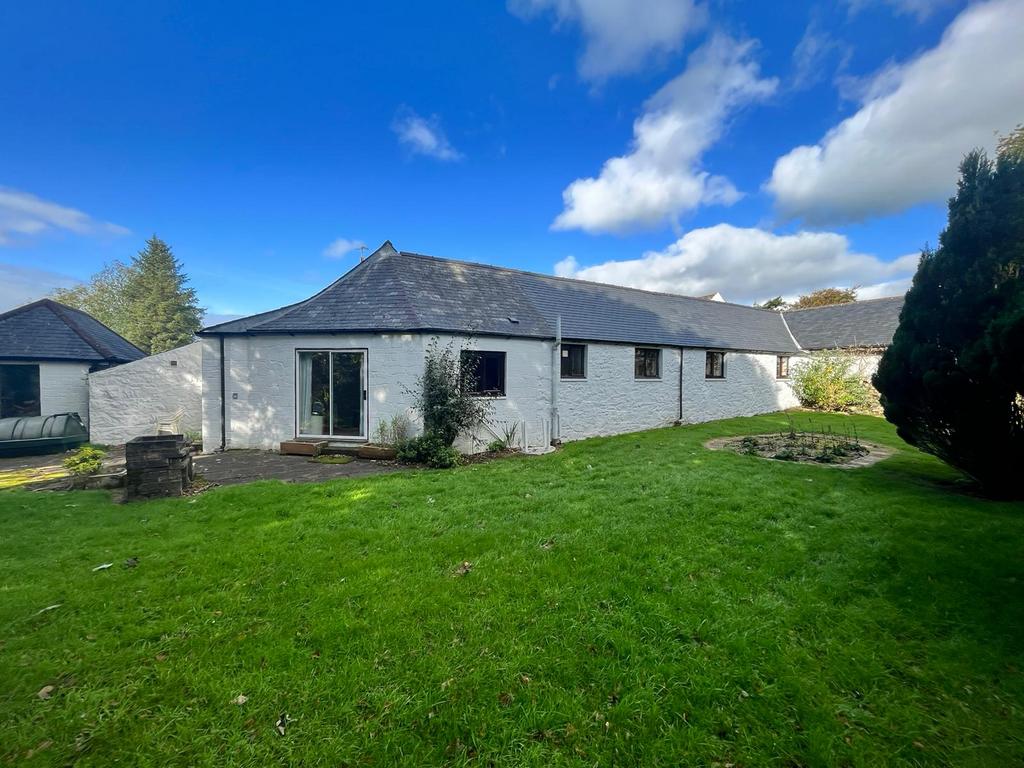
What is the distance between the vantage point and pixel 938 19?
29.0ft

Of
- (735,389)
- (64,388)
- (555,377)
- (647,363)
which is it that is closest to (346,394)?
(555,377)

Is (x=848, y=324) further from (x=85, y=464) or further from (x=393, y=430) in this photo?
(x=85, y=464)

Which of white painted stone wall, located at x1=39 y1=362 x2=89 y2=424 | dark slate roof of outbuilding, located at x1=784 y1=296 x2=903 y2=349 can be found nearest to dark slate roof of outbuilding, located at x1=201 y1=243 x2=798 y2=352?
dark slate roof of outbuilding, located at x1=784 y1=296 x2=903 y2=349

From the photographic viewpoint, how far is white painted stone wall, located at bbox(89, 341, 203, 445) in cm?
1314

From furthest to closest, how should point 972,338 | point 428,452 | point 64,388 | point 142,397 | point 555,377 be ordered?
point 64,388 → point 142,397 → point 555,377 → point 428,452 → point 972,338

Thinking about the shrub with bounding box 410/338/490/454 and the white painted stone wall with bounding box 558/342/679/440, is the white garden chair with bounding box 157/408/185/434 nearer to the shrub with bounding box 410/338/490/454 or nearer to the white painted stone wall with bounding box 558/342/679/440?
the shrub with bounding box 410/338/490/454

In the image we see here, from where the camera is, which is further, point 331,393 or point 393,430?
point 331,393

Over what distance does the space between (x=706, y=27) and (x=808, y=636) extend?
1347cm

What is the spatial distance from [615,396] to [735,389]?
25.6ft

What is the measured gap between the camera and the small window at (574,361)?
13699mm

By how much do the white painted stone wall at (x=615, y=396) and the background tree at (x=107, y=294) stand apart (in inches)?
1890

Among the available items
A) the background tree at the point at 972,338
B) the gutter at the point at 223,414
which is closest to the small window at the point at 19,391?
the gutter at the point at 223,414

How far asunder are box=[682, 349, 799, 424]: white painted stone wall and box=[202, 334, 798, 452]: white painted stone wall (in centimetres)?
96

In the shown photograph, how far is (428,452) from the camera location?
973 centimetres
